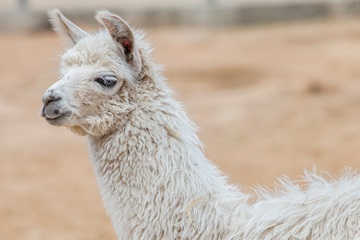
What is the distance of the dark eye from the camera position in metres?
4.20

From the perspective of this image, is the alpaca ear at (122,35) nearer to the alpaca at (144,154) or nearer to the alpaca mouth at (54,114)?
Answer: the alpaca at (144,154)

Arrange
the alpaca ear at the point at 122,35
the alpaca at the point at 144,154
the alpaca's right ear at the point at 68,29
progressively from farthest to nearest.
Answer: the alpaca's right ear at the point at 68,29 < the alpaca ear at the point at 122,35 < the alpaca at the point at 144,154

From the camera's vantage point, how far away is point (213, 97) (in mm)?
12469

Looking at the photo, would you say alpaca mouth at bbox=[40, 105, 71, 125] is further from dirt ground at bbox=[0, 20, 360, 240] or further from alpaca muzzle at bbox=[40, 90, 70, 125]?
dirt ground at bbox=[0, 20, 360, 240]

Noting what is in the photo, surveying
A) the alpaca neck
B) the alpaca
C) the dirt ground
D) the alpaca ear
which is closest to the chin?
the alpaca

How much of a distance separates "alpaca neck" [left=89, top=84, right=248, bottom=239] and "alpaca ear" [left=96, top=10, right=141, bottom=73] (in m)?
0.25

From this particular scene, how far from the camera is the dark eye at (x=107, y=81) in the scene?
4.20m

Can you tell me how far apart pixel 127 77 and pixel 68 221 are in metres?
3.75

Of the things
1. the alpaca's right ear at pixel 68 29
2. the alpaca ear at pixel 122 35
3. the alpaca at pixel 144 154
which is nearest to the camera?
the alpaca at pixel 144 154

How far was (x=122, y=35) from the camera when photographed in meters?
4.25

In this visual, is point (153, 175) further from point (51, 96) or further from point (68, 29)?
point (68, 29)

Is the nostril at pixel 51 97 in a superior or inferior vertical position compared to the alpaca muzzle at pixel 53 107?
superior

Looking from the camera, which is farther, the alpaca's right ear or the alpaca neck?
the alpaca's right ear

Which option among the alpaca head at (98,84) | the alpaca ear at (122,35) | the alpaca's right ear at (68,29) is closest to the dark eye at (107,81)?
the alpaca head at (98,84)
